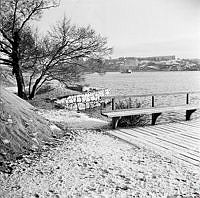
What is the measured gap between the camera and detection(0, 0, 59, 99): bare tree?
5.42m

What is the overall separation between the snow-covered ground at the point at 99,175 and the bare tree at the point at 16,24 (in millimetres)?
3832

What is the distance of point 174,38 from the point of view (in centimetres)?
181

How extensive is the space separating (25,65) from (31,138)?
4587mm

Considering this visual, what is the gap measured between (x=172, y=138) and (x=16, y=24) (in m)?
4.54

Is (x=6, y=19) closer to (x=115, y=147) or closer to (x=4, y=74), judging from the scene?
(x=4, y=74)

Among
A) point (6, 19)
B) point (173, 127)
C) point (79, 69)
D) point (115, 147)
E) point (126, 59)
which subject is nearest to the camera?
point (115, 147)

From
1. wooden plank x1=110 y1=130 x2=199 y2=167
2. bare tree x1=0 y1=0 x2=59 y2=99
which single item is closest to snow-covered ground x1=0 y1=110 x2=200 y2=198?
wooden plank x1=110 y1=130 x2=199 y2=167

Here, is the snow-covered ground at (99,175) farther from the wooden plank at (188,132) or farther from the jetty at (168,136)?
the wooden plank at (188,132)

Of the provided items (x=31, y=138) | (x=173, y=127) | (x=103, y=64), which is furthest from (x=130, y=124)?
(x=103, y=64)

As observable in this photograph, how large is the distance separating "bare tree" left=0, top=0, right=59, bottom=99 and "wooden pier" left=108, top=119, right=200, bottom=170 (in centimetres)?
327

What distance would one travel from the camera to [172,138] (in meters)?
2.62

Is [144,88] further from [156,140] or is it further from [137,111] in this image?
[156,140]

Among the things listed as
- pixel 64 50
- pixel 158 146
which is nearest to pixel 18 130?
pixel 158 146

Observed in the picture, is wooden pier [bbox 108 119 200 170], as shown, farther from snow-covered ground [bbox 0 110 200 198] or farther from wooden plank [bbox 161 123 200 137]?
snow-covered ground [bbox 0 110 200 198]
